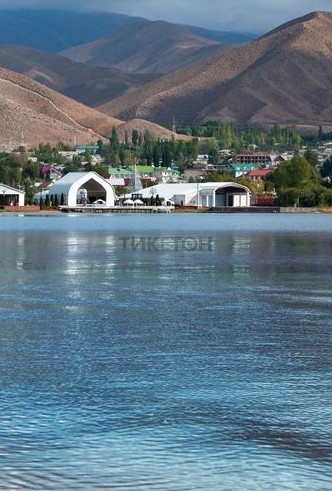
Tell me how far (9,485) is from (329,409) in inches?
139

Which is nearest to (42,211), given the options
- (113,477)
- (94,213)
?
(94,213)

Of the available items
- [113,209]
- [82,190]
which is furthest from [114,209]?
[82,190]

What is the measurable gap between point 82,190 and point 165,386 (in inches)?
4478

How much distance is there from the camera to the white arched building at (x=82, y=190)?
12162 centimetres

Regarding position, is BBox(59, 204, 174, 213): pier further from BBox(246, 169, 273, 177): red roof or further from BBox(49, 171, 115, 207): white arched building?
BBox(246, 169, 273, 177): red roof

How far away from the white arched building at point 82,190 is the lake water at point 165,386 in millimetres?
98650

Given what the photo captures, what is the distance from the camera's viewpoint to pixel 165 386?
1126 centimetres

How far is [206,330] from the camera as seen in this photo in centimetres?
1564

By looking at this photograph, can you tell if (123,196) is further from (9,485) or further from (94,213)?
(9,485)

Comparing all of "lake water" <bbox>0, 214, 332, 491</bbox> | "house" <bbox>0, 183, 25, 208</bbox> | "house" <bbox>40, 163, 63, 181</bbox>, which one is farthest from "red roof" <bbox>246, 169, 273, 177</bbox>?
"lake water" <bbox>0, 214, 332, 491</bbox>

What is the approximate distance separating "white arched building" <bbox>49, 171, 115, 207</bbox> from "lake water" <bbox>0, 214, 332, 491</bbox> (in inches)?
3884

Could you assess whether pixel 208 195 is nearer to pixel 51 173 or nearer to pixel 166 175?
pixel 166 175

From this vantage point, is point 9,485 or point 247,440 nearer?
point 9,485

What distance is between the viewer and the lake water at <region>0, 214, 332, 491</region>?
838cm
